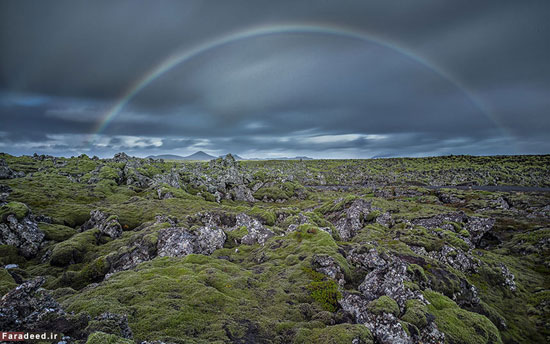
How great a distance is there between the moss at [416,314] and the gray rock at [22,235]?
38.5 metres

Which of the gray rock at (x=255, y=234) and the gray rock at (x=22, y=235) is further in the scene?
the gray rock at (x=255, y=234)

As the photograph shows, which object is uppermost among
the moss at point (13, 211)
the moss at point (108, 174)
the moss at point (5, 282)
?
the moss at point (108, 174)

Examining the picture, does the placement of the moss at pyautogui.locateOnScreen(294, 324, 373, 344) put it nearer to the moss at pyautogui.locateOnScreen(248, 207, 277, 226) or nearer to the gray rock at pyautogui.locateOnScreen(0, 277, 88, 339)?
the gray rock at pyautogui.locateOnScreen(0, 277, 88, 339)

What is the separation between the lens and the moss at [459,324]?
1391 centimetres

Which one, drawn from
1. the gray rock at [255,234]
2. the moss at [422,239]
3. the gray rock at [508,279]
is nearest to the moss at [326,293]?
the gray rock at [255,234]

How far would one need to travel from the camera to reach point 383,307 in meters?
13.3

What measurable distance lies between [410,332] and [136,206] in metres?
47.2

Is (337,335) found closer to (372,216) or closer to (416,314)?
(416,314)

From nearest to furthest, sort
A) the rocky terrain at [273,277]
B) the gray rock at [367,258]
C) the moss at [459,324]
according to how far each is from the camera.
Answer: the rocky terrain at [273,277] → the moss at [459,324] → the gray rock at [367,258]

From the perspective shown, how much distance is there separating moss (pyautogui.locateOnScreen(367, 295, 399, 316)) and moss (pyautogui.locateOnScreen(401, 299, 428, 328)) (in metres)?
0.82

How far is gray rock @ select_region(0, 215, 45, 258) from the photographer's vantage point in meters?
27.9

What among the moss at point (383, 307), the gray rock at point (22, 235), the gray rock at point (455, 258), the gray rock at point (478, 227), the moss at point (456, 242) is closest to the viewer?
the moss at point (383, 307)

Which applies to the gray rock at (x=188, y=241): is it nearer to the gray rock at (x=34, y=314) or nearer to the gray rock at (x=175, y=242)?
the gray rock at (x=175, y=242)

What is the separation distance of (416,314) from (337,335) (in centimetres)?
530
